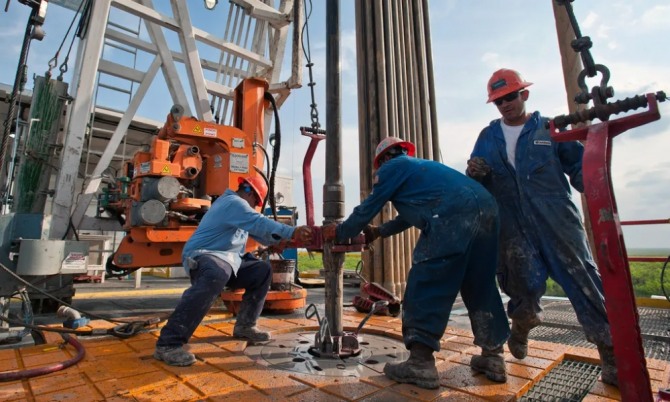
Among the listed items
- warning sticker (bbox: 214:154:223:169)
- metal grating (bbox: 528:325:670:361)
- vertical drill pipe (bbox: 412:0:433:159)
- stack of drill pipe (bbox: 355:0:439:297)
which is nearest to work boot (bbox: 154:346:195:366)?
warning sticker (bbox: 214:154:223:169)

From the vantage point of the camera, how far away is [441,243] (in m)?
2.11

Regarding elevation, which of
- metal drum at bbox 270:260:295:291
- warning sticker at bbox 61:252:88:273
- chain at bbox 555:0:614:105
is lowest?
metal drum at bbox 270:260:295:291

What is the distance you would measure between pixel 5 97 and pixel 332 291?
7719mm

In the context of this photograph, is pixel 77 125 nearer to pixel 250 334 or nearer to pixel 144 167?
pixel 144 167

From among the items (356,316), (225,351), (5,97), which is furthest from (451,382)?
(5,97)

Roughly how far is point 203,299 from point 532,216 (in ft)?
7.07

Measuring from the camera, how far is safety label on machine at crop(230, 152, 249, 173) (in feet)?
14.7

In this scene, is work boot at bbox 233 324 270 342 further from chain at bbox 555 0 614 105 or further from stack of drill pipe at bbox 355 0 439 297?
chain at bbox 555 0 614 105

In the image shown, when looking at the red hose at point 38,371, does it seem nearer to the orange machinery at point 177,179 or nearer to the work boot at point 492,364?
the orange machinery at point 177,179

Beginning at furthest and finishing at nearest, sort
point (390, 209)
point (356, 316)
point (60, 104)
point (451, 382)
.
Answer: point (390, 209)
point (60, 104)
point (356, 316)
point (451, 382)

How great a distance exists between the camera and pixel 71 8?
23.8 feet

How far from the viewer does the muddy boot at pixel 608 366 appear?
1982mm

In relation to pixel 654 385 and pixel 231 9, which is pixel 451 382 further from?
pixel 231 9

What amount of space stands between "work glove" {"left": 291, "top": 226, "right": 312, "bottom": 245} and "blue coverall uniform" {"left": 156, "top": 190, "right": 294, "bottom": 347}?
0.05 m
